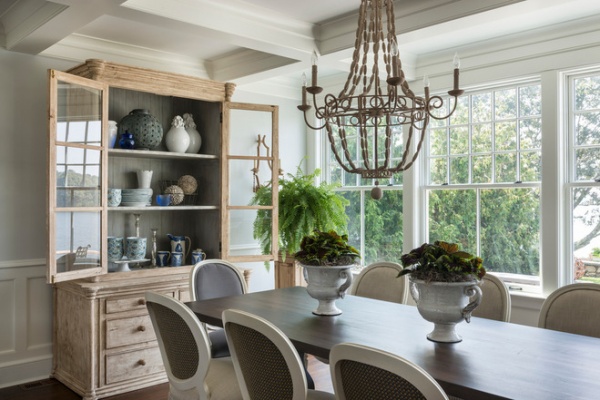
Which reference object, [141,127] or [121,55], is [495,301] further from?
[121,55]

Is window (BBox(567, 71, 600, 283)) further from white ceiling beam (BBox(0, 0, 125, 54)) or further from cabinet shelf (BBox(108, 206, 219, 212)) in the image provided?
white ceiling beam (BBox(0, 0, 125, 54))

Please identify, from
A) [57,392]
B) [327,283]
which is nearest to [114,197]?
[57,392]

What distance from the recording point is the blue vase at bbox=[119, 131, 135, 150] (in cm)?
407

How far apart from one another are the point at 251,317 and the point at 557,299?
1.64 meters

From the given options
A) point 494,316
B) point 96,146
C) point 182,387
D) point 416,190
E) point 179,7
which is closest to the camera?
point 182,387

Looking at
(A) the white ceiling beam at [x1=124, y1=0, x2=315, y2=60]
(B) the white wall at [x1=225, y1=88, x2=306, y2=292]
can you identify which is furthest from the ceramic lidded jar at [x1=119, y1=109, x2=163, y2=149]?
(A) the white ceiling beam at [x1=124, y1=0, x2=315, y2=60]

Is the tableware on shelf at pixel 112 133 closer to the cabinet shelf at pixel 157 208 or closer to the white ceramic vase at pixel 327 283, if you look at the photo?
the cabinet shelf at pixel 157 208

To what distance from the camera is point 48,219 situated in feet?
11.0

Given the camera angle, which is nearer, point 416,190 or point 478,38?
point 478,38

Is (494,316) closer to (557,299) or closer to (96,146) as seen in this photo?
(557,299)

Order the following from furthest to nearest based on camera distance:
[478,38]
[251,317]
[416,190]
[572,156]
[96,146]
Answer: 1. [416,190]
2. [478,38]
3. [572,156]
4. [96,146]
5. [251,317]

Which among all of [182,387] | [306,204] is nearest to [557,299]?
[182,387]

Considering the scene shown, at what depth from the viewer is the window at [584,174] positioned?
3.81 metres

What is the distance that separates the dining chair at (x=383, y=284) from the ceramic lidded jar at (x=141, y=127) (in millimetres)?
1961
